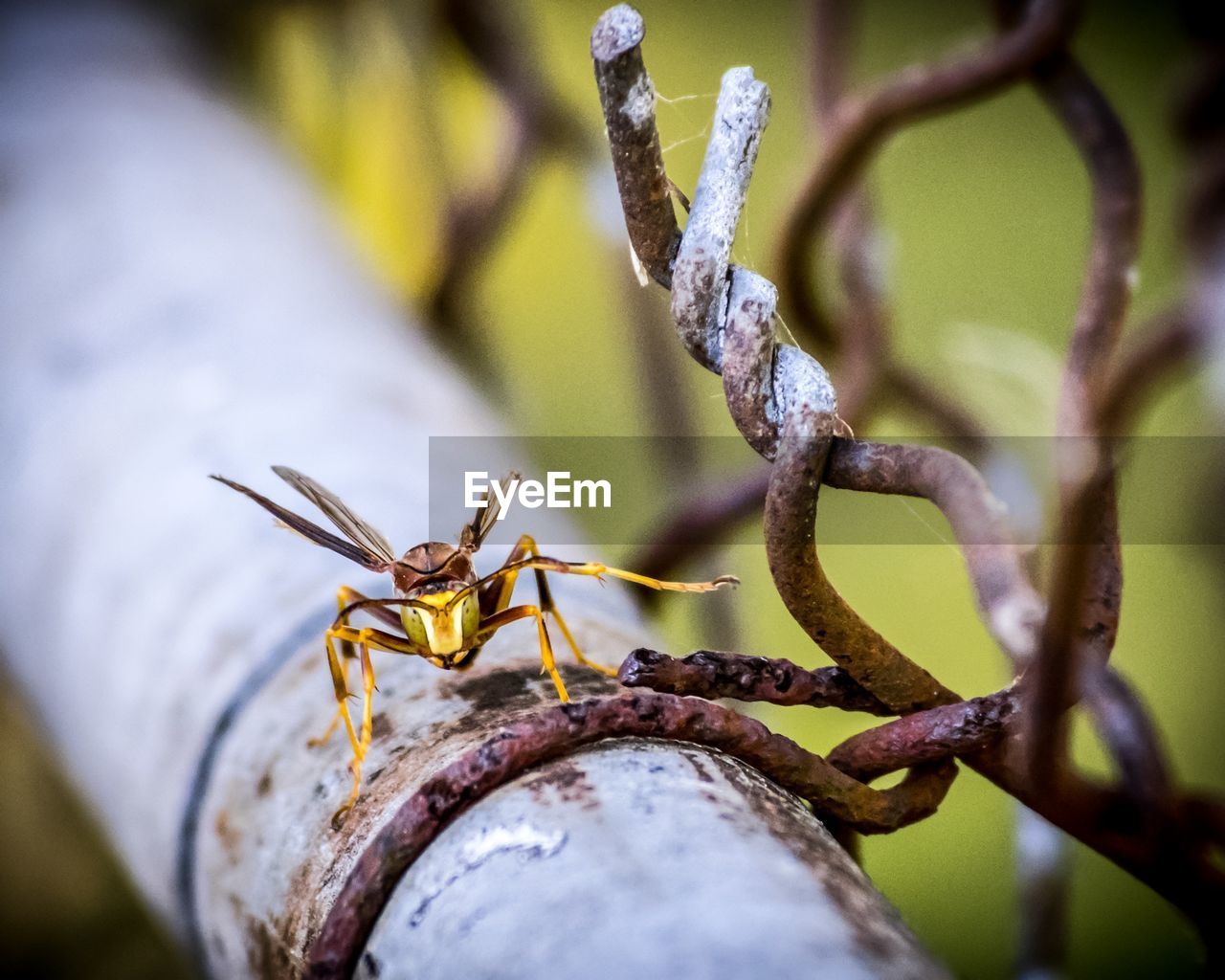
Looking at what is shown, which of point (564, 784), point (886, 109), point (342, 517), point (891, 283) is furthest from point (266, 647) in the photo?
point (891, 283)

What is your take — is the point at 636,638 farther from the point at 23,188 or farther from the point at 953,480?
the point at 23,188

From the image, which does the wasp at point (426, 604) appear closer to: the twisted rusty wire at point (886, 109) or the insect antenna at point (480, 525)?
the insect antenna at point (480, 525)

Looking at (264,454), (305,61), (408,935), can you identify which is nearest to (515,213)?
(305,61)

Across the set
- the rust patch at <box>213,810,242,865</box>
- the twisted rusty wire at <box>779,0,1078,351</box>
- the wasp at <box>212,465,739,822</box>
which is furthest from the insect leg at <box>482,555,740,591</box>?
the twisted rusty wire at <box>779,0,1078,351</box>

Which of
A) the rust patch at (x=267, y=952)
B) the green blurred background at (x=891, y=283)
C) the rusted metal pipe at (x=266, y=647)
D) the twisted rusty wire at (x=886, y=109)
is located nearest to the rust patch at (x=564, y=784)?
the rusted metal pipe at (x=266, y=647)

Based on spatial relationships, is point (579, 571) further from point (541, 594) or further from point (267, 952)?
point (267, 952)

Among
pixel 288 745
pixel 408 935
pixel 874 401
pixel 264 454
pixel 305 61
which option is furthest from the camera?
pixel 305 61
